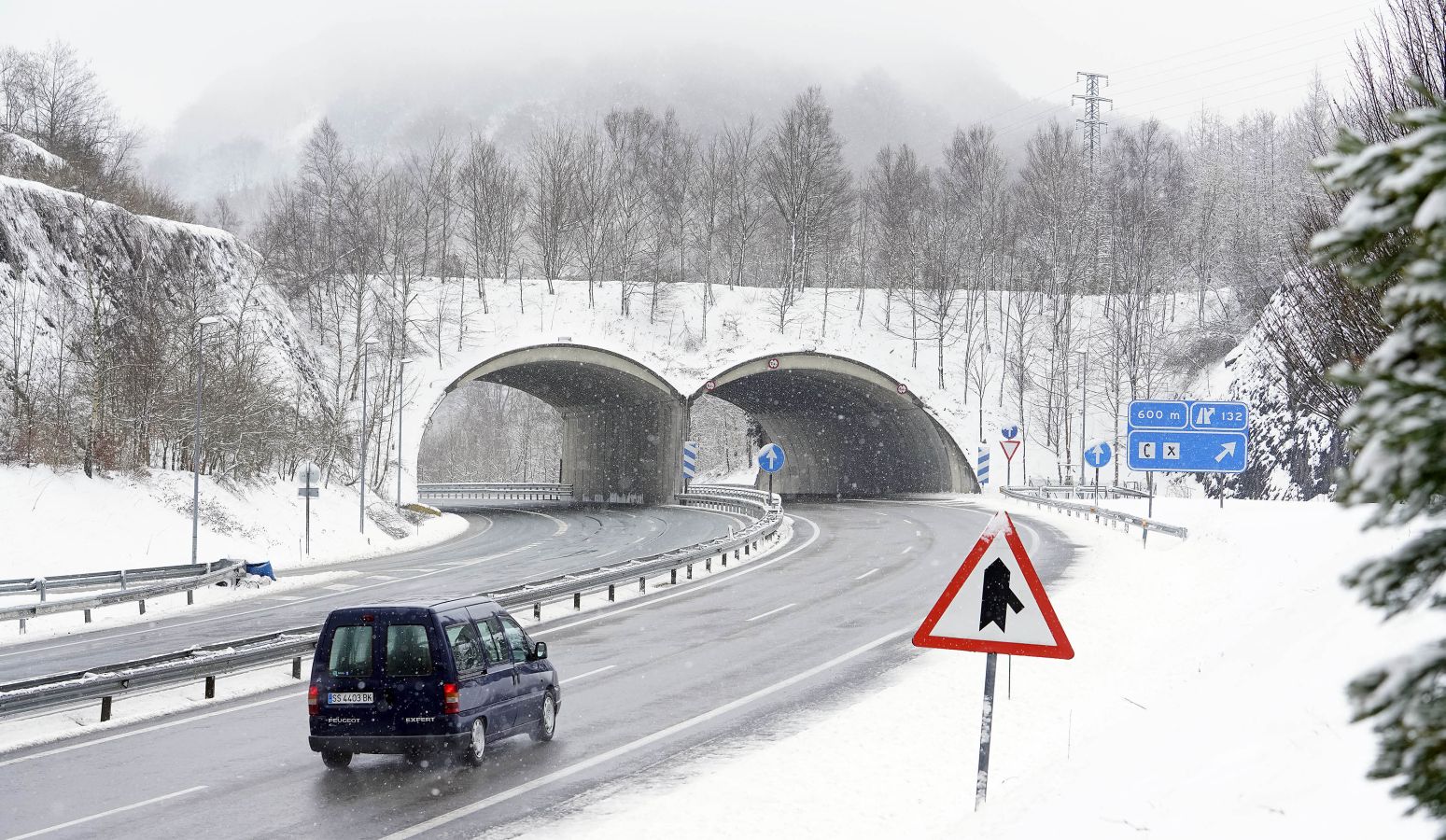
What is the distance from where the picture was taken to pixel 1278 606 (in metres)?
13.7

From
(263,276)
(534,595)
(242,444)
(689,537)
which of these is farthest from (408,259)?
(534,595)

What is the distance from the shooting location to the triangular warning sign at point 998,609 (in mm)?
8156

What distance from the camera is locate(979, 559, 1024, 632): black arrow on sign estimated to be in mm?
8203

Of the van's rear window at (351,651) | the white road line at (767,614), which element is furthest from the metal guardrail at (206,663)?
the van's rear window at (351,651)

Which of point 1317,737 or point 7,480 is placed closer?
point 1317,737

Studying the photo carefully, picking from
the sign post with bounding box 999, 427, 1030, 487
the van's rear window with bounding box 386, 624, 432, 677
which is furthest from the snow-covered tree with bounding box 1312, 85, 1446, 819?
the sign post with bounding box 999, 427, 1030, 487

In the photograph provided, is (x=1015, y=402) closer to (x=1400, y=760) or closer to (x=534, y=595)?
(x=534, y=595)

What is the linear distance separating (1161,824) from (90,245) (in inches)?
1768

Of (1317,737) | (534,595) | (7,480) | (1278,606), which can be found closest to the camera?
(1317,737)

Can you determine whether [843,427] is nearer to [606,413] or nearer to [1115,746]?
[606,413]

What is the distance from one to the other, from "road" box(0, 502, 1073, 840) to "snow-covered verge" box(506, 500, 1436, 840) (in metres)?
0.80

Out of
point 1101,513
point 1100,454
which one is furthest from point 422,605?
point 1100,454

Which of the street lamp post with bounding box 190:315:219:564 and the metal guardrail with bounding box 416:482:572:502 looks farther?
the metal guardrail with bounding box 416:482:572:502

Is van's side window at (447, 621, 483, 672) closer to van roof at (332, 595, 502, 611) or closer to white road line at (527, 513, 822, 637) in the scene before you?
van roof at (332, 595, 502, 611)
